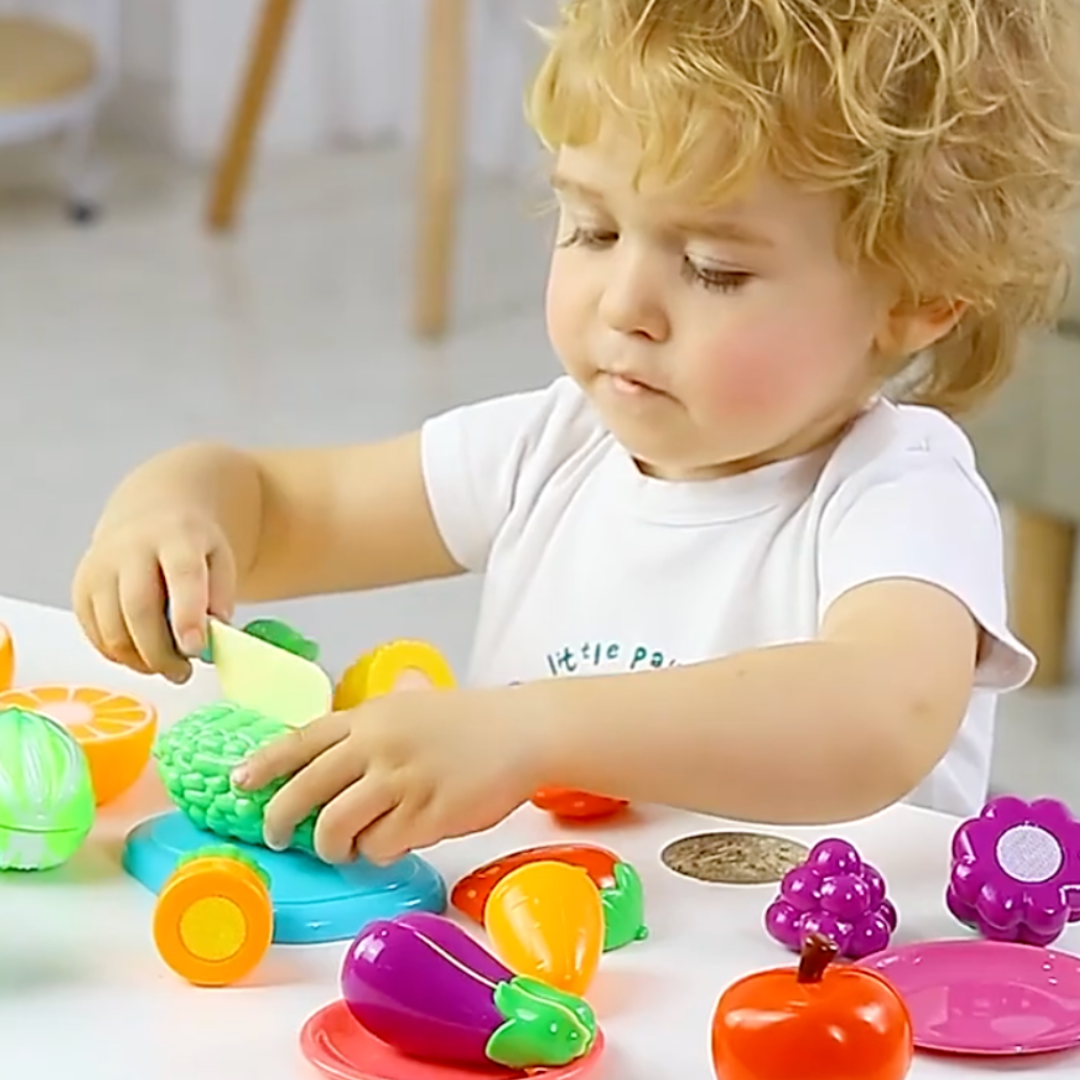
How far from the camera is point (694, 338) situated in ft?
2.69

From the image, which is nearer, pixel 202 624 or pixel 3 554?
pixel 202 624

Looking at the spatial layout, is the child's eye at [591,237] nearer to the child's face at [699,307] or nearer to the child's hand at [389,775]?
the child's face at [699,307]

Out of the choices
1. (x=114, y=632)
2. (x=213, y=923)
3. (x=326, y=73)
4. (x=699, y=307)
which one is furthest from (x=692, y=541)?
(x=326, y=73)

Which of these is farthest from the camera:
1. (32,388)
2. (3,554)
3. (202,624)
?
(32,388)

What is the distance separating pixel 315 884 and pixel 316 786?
0.09 feet

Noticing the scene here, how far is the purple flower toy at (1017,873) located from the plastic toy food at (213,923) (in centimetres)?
20

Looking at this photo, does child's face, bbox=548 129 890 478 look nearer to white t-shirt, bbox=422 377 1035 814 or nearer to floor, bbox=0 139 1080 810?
white t-shirt, bbox=422 377 1035 814

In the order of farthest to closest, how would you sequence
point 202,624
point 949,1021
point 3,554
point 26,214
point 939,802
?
1. point 26,214
2. point 3,554
3. point 939,802
4. point 202,624
5. point 949,1021

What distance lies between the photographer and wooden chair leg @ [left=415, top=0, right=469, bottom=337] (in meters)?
2.37

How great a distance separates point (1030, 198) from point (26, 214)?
7.02 feet

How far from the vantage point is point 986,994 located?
2.06ft

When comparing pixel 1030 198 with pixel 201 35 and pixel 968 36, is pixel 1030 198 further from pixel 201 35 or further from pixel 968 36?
pixel 201 35

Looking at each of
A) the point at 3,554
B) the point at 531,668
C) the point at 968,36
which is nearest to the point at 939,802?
the point at 531,668

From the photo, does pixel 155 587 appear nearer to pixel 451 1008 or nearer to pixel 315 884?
pixel 315 884
